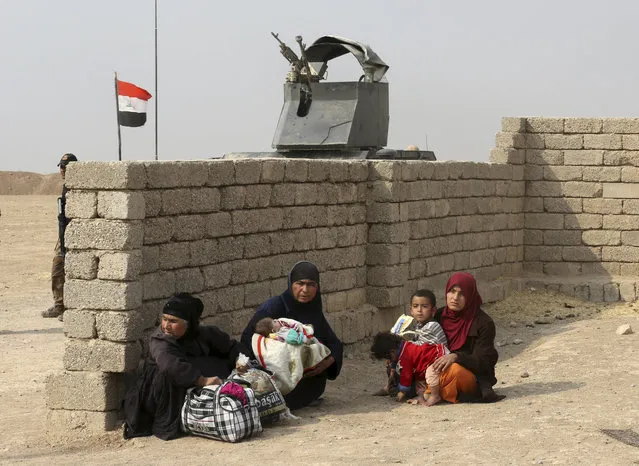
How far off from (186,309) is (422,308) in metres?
1.98

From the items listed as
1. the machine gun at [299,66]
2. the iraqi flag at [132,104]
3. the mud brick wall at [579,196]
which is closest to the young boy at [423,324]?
the machine gun at [299,66]

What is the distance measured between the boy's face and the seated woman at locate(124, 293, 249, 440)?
5.15ft

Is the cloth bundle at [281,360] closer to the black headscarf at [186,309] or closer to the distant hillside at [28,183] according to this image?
the black headscarf at [186,309]

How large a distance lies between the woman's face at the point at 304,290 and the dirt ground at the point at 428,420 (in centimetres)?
85

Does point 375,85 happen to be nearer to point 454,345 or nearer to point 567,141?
point 567,141

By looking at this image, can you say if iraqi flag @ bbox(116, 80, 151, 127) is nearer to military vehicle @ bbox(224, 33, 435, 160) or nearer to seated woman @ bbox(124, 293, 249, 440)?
military vehicle @ bbox(224, 33, 435, 160)

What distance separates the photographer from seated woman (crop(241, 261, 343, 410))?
8.42m

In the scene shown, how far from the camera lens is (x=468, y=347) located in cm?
851

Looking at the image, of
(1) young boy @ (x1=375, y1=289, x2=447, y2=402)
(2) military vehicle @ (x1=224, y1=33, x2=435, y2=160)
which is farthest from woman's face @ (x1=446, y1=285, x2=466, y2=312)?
(2) military vehicle @ (x1=224, y1=33, x2=435, y2=160)

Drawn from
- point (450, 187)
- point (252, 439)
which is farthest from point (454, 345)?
point (450, 187)

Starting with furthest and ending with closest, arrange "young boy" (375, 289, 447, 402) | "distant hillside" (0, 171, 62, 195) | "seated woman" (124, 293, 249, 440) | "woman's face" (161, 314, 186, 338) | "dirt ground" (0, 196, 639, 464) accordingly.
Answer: "distant hillside" (0, 171, 62, 195)
"young boy" (375, 289, 447, 402)
"woman's face" (161, 314, 186, 338)
"seated woman" (124, 293, 249, 440)
"dirt ground" (0, 196, 639, 464)

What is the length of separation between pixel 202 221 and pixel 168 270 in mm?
604

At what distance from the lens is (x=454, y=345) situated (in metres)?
8.53

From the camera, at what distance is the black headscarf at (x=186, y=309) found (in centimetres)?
750
